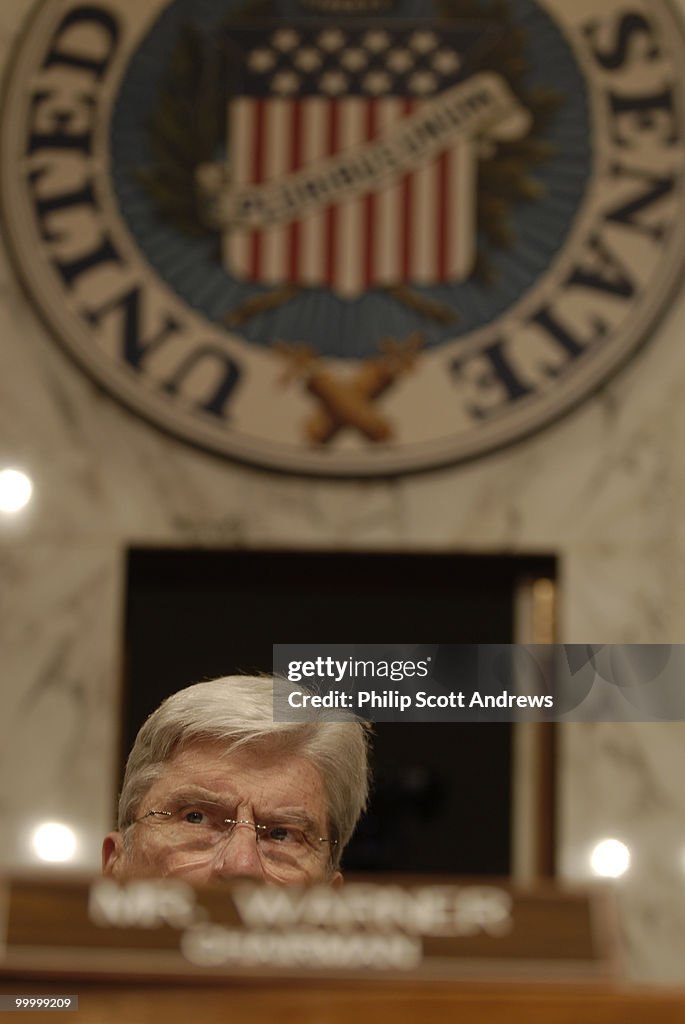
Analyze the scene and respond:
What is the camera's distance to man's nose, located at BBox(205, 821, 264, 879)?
1.28 meters

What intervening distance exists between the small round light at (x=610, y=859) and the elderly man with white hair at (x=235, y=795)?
0.80 m

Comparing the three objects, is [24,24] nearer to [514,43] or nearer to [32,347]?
[32,347]

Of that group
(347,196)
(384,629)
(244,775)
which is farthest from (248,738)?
(347,196)

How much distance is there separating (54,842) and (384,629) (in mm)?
567

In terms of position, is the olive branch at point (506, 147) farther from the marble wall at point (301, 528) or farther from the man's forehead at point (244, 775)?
the man's forehead at point (244, 775)

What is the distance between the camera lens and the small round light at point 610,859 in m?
2.18

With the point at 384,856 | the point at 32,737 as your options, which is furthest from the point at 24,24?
the point at 384,856

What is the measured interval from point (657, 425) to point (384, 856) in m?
0.77

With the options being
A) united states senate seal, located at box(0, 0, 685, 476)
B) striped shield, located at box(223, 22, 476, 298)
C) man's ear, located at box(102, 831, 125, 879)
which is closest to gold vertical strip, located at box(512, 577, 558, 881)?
united states senate seal, located at box(0, 0, 685, 476)

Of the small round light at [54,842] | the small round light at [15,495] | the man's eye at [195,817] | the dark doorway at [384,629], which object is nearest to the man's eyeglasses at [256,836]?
the man's eye at [195,817]

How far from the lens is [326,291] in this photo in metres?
2.40

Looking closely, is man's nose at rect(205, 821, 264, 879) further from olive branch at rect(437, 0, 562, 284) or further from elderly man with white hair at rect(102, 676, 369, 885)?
olive branch at rect(437, 0, 562, 284)

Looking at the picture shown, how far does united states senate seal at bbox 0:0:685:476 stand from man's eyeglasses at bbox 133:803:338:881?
105 cm

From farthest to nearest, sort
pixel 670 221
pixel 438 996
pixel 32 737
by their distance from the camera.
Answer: pixel 670 221 → pixel 32 737 → pixel 438 996
